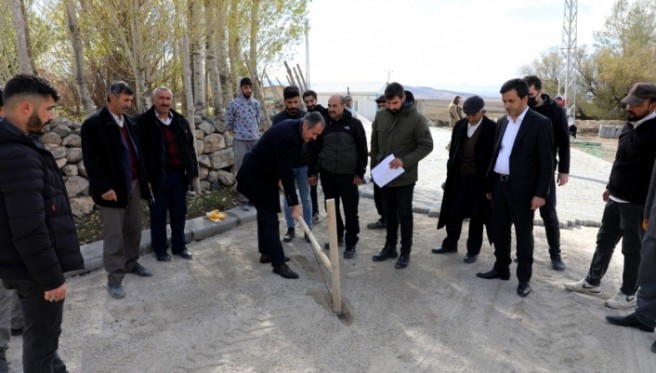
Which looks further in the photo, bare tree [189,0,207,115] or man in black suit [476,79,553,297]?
bare tree [189,0,207,115]

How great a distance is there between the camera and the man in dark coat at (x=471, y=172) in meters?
4.88

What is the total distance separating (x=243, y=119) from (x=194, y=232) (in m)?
1.81

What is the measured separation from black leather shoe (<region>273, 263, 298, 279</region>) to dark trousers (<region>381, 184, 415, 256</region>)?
3.87 ft

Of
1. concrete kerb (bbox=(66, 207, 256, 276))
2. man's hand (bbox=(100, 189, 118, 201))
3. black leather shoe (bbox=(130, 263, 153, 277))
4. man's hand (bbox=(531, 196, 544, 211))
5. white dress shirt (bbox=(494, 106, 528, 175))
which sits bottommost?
black leather shoe (bbox=(130, 263, 153, 277))

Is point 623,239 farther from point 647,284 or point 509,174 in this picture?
point 509,174

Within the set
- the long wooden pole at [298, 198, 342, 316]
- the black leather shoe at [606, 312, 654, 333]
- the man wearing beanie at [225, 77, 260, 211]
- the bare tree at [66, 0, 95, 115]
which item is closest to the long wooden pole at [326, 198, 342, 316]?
the long wooden pole at [298, 198, 342, 316]

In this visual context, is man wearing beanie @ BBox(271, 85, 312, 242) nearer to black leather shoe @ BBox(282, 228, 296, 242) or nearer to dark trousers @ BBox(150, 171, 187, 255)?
black leather shoe @ BBox(282, 228, 296, 242)

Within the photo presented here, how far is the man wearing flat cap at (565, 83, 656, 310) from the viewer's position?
3672 millimetres

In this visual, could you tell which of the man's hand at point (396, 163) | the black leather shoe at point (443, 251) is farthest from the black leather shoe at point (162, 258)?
the black leather shoe at point (443, 251)

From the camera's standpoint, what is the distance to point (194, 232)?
578 centimetres

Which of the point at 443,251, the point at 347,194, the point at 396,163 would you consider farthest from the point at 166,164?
the point at 443,251

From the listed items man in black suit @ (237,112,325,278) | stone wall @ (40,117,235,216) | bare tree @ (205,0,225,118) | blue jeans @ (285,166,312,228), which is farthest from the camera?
bare tree @ (205,0,225,118)

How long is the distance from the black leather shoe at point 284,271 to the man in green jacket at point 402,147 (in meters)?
1.15

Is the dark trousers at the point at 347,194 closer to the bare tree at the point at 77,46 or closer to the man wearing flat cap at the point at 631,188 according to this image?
the man wearing flat cap at the point at 631,188
